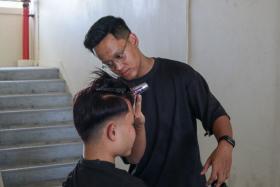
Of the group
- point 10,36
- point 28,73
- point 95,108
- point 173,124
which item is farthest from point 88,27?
point 95,108

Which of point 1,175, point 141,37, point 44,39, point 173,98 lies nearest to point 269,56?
point 173,98

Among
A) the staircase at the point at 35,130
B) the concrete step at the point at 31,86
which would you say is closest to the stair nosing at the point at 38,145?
the staircase at the point at 35,130

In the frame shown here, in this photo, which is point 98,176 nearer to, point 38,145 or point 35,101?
point 38,145

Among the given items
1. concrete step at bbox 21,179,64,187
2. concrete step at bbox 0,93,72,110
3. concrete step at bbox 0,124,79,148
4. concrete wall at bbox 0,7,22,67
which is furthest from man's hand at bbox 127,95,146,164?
concrete wall at bbox 0,7,22,67

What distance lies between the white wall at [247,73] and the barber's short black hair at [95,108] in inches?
35.3

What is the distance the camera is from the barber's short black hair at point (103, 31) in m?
1.54

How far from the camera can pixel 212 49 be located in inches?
89.4

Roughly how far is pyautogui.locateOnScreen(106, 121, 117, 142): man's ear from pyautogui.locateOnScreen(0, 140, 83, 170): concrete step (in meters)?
2.83

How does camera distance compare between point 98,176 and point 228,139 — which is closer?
point 98,176

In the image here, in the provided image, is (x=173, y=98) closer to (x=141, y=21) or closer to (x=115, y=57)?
(x=115, y=57)

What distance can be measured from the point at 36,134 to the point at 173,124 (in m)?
2.86

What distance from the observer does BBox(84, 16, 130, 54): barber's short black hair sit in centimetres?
154

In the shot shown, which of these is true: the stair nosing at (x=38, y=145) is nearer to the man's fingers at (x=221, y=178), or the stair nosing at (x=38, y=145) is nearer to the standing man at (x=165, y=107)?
the standing man at (x=165, y=107)

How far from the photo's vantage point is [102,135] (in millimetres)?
1195
